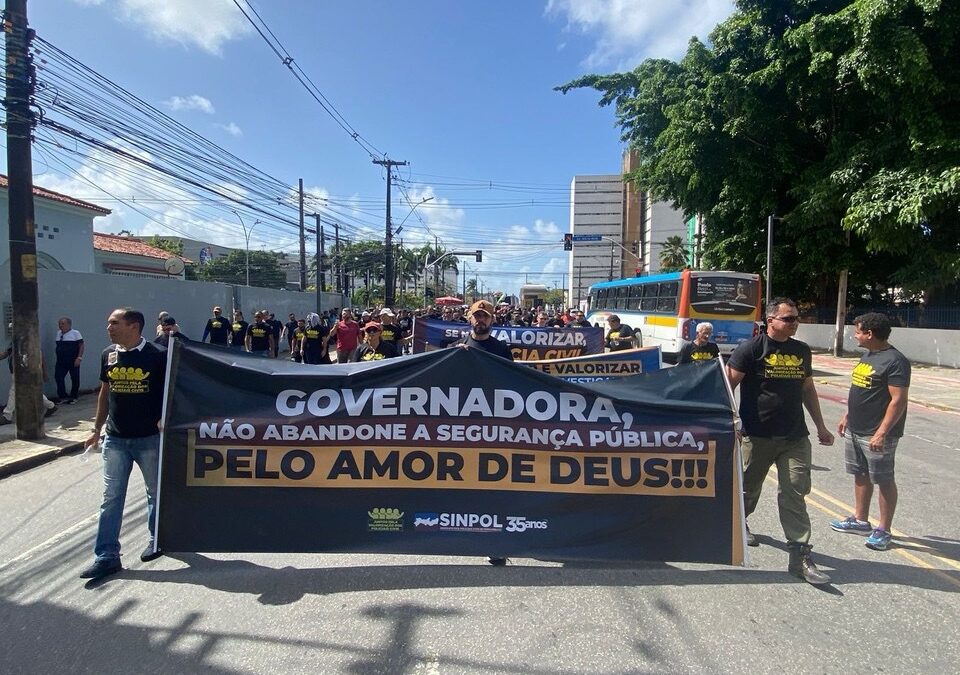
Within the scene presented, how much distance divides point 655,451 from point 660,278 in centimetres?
1823

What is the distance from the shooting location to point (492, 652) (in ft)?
9.94

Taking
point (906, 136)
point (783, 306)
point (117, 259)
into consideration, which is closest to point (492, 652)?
point (783, 306)

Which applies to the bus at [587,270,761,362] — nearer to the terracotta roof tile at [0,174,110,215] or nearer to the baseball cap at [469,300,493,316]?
the baseball cap at [469,300,493,316]

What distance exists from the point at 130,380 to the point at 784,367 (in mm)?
4418

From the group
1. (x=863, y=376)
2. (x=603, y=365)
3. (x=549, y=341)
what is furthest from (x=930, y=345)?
(x=863, y=376)

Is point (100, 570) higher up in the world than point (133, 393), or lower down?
lower down

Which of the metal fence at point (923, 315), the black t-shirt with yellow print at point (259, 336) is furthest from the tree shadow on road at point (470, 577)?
the metal fence at point (923, 315)

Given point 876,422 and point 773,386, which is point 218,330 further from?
point 876,422

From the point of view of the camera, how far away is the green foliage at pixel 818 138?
56.7ft

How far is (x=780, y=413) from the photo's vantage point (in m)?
4.07

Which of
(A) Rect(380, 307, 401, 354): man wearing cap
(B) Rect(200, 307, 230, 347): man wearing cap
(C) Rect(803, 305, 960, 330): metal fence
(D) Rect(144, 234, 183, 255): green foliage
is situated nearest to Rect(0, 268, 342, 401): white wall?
(B) Rect(200, 307, 230, 347): man wearing cap

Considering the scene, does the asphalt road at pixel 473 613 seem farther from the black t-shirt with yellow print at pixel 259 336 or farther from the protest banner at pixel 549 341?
the black t-shirt with yellow print at pixel 259 336

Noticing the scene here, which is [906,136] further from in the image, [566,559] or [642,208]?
[642,208]

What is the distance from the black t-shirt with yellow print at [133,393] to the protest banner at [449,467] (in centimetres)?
14
